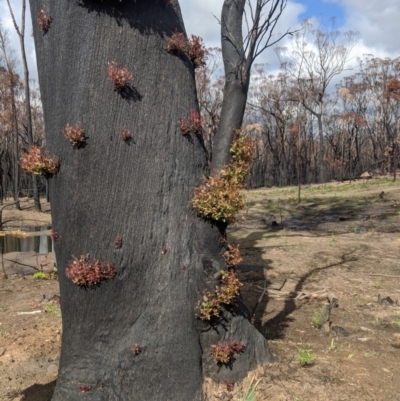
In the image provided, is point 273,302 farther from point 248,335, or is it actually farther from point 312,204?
point 312,204

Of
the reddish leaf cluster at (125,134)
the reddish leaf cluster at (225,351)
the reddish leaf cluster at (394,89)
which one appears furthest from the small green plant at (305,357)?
the reddish leaf cluster at (394,89)

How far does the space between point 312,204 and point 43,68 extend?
1349 cm

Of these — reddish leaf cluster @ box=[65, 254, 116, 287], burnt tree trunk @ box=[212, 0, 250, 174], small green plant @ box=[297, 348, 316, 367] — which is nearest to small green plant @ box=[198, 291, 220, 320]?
reddish leaf cluster @ box=[65, 254, 116, 287]

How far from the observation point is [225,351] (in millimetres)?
2637

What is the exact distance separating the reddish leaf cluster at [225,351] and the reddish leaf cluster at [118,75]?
161 centimetres

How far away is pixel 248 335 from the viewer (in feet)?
9.22

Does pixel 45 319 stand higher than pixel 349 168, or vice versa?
pixel 349 168

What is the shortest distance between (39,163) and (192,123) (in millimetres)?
919

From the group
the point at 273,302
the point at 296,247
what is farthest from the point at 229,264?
the point at 296,247

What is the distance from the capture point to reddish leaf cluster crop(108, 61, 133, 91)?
246cm

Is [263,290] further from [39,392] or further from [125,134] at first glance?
[125,134]

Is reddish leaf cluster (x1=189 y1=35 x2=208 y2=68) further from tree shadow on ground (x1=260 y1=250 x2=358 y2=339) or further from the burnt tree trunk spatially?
tree shadow on ground (x1=260 y1=250 x2=358 y2=339)

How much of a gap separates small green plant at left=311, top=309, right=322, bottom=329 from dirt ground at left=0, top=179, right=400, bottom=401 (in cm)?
2

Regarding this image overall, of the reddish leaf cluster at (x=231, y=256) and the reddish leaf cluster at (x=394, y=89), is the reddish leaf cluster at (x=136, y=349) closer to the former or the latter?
the reddish leaf cluster at (x=231, y=256)
